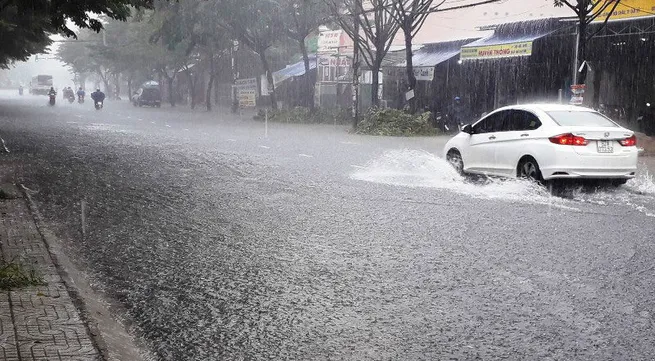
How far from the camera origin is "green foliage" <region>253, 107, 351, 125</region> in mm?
40562

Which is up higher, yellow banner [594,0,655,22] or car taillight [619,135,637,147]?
yellow banner [594,0,655,22]

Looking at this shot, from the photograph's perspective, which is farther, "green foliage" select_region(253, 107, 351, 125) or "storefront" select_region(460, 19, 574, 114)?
"green foliage" select_region(253, 107, 351, 125)

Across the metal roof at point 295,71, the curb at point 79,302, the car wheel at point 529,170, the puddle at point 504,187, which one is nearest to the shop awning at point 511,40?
the puddle at point 504,187

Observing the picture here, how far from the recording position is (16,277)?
593 cm

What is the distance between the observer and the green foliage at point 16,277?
584 centimetres

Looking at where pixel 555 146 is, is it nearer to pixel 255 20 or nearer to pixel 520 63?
pixel 520 63

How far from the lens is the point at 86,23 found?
14469 millimetres

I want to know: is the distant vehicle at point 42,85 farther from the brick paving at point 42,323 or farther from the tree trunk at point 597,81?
the brick paving at point 42,323

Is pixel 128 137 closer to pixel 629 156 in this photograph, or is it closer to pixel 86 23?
pixel 86 23

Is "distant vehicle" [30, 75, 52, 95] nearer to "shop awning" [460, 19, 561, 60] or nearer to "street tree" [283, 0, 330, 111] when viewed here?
"street tree" [283, 0, 330, 111]

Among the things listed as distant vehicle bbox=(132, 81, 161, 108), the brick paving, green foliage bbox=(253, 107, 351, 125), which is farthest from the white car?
Answer: distant vehicle bbox=(132, 81, 161, 108)

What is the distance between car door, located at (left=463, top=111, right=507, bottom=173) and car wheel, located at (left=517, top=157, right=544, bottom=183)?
784 mm

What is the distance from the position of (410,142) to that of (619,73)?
7805 mm

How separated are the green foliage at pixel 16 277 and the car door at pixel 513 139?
8.50m
